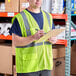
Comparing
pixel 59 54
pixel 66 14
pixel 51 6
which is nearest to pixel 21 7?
pixel 51 6

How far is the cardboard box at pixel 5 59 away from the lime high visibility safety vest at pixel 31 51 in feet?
4.91

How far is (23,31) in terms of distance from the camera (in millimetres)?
2004

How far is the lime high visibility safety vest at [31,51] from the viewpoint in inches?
79.1

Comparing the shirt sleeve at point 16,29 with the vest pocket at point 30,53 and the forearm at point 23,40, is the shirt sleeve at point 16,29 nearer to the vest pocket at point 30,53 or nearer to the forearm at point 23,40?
the forearm at point 23,40

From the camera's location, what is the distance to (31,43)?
203cm

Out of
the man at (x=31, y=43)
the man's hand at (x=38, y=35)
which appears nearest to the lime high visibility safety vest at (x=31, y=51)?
the man at (x=31, y=43)

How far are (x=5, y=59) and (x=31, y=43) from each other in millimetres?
1665

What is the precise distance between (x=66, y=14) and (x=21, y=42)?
1.42m

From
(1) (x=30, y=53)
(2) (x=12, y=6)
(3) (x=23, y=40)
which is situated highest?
(2) (x=12, y=6)

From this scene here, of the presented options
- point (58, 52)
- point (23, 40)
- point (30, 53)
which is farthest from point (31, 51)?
point (58, 52)

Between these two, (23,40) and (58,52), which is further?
(58,52)

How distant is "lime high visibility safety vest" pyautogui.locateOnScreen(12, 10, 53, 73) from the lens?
2010 mm

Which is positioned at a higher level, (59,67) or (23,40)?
(23,40)

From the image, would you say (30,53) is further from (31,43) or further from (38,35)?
(38,35)
